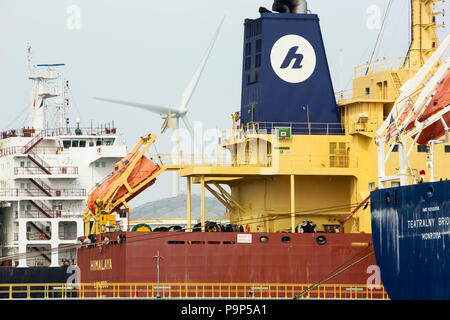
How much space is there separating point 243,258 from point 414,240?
361 inches

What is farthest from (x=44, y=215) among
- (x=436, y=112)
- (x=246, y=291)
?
(x=436, y=112)

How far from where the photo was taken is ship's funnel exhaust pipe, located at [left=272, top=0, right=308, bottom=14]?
→ 56750 mm

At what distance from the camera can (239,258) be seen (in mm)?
49688

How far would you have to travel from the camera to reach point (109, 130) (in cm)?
8088

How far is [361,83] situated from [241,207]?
804cm

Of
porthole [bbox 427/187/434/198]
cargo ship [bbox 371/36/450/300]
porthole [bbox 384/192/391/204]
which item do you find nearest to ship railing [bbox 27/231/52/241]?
cargo ship [bbox 371/36/450/300]

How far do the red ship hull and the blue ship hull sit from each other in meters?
3.59

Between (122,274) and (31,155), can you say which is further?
(31,155)

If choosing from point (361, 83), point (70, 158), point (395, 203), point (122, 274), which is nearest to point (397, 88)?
point (361, 83)

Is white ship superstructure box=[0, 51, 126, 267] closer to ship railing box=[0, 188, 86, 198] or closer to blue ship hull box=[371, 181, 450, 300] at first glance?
ship railing box=[0, 188, 86, 198]

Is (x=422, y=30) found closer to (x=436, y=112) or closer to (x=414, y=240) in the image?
(x=436, y=112)

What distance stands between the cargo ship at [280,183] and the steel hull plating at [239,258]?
42 mm
